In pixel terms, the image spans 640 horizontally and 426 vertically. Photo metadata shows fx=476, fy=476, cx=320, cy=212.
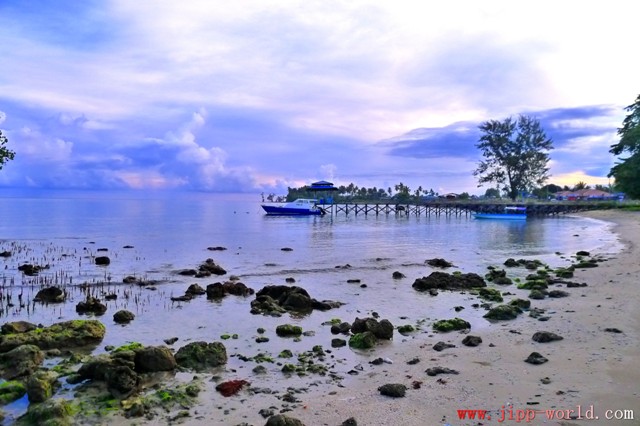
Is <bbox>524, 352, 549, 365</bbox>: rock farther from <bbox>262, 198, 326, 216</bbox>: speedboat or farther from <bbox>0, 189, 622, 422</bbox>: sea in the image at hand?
<bbox>262, 198, 326, 216</bbox>: speedboat

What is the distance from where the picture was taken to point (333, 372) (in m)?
9.27

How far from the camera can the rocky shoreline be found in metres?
7.37

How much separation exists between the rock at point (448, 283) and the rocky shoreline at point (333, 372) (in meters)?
4.98

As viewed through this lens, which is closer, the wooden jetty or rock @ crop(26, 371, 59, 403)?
rock @ crop(26, 371, 59, 403)

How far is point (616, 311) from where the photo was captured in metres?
13.0

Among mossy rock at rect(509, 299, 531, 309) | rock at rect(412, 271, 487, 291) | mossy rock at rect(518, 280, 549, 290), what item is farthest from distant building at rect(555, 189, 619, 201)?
mossy rock at rect(509, 299, 531, 309)

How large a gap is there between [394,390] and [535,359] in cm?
313

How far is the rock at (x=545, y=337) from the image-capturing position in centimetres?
1054

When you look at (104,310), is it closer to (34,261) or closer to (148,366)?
(148,366)

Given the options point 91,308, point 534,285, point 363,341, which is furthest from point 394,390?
point 534,285

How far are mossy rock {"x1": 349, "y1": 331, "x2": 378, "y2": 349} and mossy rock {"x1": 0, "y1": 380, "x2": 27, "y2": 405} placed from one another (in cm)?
651

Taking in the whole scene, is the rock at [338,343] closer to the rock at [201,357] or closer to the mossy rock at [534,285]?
the rock at [201,357]

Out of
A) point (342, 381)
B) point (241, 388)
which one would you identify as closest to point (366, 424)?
point (342, 381)

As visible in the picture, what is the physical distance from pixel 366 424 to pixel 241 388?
264cm
